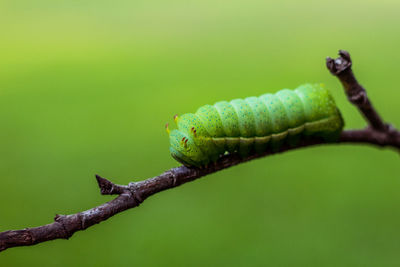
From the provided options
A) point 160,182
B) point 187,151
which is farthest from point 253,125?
point 160,182

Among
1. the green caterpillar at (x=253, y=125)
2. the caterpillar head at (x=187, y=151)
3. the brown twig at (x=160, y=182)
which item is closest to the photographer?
the brown twig at (x=160, y=182)

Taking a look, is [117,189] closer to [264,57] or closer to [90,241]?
[90,241]

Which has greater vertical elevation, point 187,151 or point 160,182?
point 187,151

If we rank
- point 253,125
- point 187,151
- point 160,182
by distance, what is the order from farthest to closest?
point 253,125
point 187,151
point 160,182

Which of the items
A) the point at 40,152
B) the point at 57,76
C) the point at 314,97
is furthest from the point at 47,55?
the point at 314,97

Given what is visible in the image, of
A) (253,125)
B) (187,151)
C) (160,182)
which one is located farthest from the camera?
(253,125)

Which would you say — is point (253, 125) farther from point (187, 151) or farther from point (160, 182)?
point (160, 182)
